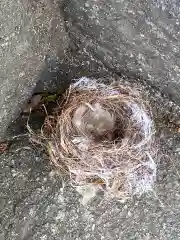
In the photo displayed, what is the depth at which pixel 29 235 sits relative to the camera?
1.33 metres

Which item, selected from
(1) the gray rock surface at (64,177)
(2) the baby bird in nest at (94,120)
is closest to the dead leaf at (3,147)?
(1) the gray rock surface at (64,177)

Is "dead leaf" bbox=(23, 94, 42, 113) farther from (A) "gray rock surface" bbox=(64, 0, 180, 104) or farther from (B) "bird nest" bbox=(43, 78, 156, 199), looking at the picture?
(A) "gray rock surface" bbox=(64, 0, 180, 104)

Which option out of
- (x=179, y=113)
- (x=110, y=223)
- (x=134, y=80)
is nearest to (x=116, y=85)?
(x=134, y=80)

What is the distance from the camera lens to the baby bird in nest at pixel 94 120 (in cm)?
146

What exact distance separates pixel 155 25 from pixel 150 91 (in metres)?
0.23

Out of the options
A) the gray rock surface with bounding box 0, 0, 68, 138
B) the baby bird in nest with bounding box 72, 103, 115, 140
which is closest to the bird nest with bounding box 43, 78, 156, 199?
the baby bird in nest with bounding box 72, 103, 115, 140

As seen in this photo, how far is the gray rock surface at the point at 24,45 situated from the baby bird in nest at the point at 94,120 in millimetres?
154

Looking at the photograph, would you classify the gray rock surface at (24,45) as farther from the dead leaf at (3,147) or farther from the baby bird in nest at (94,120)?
the baby bird in nest at (94,120)

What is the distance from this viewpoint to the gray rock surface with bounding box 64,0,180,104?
1.25 m

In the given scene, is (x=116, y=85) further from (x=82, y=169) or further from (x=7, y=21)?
(x=7, y=21)

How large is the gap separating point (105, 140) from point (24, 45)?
1.17ft

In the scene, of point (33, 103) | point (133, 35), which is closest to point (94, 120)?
point (33, 103)

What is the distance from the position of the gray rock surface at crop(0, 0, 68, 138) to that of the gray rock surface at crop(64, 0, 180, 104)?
0.05m

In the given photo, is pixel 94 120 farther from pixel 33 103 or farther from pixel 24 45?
pixel 24 45
